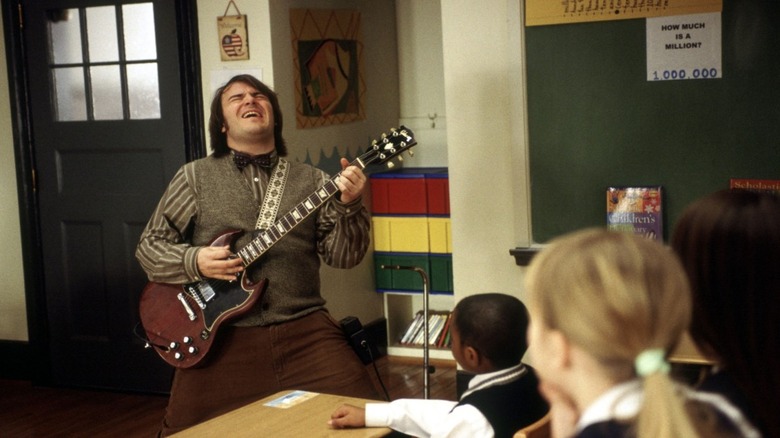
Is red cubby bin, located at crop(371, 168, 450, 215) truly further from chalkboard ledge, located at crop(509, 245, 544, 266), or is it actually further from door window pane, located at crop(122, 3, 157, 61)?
door window pane, located at crop(122, 3, 157, 61)

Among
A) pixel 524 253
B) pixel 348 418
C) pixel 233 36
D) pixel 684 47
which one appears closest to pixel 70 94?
pixel 233 36

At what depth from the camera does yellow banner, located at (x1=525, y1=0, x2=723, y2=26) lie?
3.56 m

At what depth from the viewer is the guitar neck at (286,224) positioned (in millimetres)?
3340

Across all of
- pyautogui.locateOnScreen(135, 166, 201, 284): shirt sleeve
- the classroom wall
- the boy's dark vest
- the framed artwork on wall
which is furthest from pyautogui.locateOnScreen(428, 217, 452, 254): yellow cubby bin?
the boy's dark vest

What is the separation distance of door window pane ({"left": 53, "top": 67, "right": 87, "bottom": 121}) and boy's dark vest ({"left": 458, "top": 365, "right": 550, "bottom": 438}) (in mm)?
3224

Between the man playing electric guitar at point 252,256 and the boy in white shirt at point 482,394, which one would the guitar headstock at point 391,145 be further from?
the boy in white shirt at point 482,394

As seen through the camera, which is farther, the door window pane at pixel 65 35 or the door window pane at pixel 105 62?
the door window pane at pixel 65 35

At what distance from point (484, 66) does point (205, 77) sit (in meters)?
1.43

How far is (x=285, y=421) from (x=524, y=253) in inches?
64.2

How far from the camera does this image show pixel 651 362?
3.75 ft

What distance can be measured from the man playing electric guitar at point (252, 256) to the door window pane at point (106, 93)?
147 centimetres

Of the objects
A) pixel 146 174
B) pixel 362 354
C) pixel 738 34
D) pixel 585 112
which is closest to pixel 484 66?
pixel 585 112

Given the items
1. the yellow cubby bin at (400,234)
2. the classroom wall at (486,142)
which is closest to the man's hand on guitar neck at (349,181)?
the classroom wall at (486,142)

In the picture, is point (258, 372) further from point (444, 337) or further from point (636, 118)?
point (444, 337)
